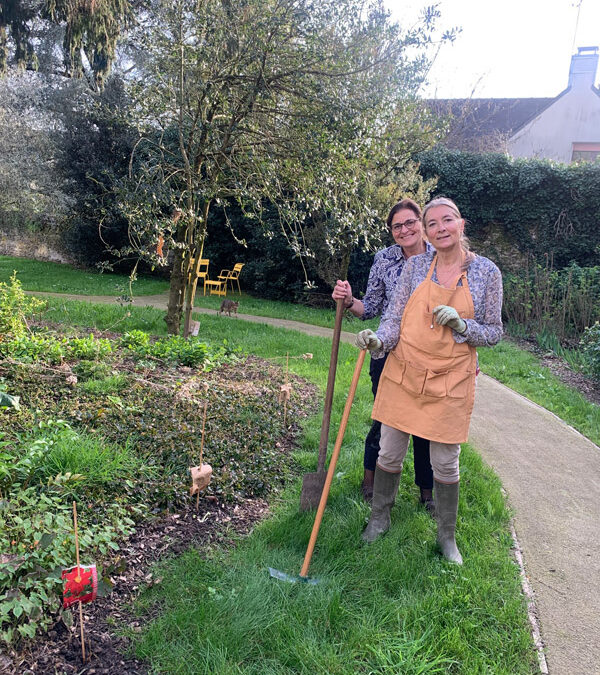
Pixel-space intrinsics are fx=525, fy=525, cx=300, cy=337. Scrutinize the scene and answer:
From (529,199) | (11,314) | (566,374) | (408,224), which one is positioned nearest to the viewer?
(408,224)

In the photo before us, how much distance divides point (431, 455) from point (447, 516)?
1.08 ft

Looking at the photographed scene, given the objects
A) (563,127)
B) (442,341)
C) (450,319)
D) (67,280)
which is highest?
(563,127)

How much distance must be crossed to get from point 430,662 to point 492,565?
34.8 inches

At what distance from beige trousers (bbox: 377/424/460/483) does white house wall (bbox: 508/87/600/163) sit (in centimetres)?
2136

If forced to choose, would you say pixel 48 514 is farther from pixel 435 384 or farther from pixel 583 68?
pixel 583 68

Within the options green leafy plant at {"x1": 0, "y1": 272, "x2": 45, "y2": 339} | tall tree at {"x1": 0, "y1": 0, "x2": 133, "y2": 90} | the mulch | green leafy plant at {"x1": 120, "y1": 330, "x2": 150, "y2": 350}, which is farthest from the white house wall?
the mulch

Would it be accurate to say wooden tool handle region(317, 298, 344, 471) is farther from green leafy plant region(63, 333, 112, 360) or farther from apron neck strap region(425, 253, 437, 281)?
green leafy plant region(63, 333, 112, 360)

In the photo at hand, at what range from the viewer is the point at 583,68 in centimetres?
2158

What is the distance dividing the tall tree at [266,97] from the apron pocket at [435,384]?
344 cm

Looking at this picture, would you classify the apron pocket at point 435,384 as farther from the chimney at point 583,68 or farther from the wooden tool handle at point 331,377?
the chimney at point 583,68

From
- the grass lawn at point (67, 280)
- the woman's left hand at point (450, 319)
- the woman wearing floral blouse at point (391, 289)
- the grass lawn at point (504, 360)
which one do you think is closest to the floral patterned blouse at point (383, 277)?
the woman wearing floral blouse at point (391, 289)

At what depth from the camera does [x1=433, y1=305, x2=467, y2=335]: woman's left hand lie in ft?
8.10

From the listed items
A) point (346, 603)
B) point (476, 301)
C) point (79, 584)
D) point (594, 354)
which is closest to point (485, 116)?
point (594, 354)

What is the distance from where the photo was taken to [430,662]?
80.6 inches
